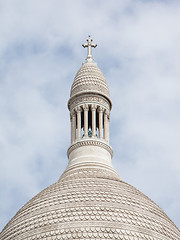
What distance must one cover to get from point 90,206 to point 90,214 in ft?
1.83

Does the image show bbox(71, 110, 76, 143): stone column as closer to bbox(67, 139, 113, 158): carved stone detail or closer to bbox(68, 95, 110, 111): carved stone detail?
bbox(68, 95, 110, 111): carved stone detail

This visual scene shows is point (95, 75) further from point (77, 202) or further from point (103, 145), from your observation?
point (77, 202)

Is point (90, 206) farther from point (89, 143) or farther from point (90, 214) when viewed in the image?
point (89, 143)

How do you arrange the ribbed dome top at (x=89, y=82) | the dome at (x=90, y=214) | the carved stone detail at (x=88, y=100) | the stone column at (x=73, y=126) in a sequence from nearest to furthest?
the dome at (x=90, y=214) < the stone column at (x=73, y=126) < the carved stone detail at (x=88, y=100) < the ribbed dome top at (x=89, y=82)

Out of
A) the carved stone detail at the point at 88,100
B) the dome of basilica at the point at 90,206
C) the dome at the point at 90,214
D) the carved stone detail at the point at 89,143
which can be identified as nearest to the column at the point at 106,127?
the dome of basilica at the point at 90,206

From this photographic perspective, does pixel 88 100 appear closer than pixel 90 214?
No

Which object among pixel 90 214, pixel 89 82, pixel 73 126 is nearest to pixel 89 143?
pixel 73 126

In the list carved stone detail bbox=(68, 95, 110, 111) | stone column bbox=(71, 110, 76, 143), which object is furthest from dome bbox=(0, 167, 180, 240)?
carved stone detail bbox=(68, 95, 110, 111)

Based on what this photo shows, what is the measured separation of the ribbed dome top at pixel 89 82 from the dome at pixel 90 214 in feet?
16.9

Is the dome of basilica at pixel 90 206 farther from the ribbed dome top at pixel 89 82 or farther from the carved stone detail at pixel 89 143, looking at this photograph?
the ribbed dome top at pixel 89 82

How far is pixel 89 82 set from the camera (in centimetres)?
3178

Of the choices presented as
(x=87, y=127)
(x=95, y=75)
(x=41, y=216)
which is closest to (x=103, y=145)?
(x=87, y=127)

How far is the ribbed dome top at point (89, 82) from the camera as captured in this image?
104 ft

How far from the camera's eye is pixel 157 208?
26.8 meters
